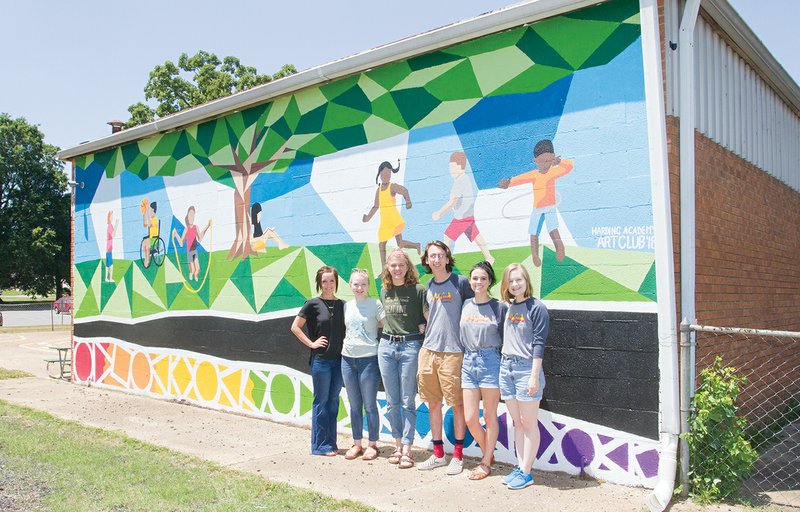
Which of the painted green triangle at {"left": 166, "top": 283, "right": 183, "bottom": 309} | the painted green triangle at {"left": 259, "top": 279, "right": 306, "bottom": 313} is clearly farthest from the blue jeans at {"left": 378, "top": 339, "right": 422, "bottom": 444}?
the painted green triangle at {"left": 166, "top": 283, "right": 183, "bottom": 309}

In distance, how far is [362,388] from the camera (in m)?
6.53

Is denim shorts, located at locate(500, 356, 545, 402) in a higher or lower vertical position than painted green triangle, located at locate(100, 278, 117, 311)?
lower

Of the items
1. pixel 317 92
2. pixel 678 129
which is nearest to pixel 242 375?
pixel 317 92

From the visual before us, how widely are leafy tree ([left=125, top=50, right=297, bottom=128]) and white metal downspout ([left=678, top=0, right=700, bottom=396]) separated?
29366 mm

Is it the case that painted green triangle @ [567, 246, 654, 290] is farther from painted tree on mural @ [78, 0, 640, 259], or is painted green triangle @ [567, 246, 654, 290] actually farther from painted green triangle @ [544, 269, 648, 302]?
painted tree on mural @ [78, 0, 640, 259]

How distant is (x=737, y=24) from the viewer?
652 centimetres

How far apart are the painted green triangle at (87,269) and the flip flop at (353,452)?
277 inches

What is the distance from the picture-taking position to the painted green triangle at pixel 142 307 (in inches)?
411

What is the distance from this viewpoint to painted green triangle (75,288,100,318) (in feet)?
38.3

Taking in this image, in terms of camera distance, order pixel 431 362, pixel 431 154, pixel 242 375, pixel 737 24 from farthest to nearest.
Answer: pixel 242 375, pixel 431 154, pixel 737 24, pixel 431 362

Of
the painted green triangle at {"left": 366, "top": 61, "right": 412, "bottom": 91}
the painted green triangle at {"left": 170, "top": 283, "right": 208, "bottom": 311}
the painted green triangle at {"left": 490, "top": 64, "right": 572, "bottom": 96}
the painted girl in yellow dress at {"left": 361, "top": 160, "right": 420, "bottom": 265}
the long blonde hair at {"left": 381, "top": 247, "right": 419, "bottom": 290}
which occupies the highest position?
the painted green triangle at {"left": 366, "top": 61, "right": 412, "bottom": 91}

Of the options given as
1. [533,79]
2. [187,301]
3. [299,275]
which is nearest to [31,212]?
[187,301]

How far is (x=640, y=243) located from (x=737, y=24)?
270cm

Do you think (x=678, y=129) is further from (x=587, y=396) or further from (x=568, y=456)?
(x=568, y=456)
